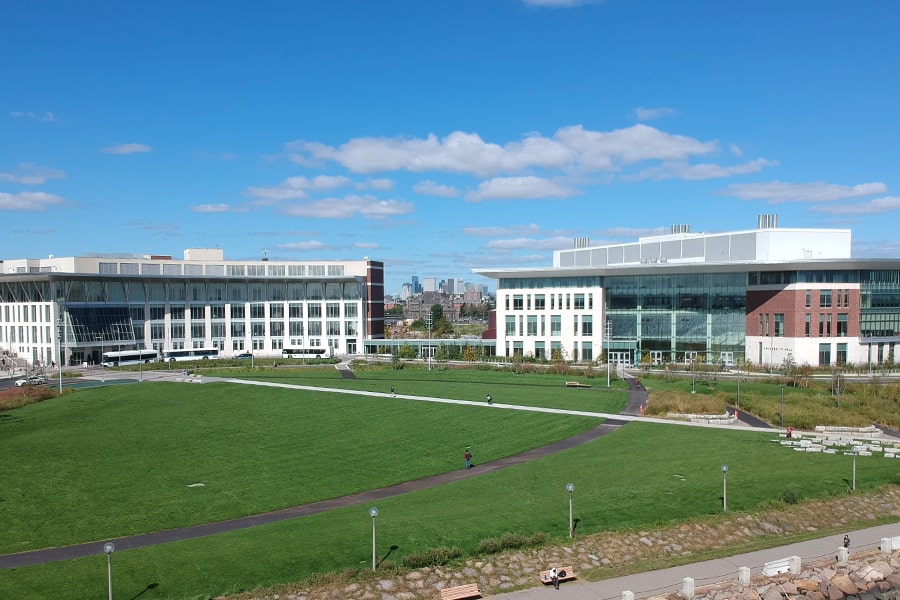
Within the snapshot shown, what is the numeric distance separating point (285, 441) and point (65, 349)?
54779mm

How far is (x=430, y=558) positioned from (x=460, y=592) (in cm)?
194

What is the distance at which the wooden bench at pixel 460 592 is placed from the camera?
20.0 meters

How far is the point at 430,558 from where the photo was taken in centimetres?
2186

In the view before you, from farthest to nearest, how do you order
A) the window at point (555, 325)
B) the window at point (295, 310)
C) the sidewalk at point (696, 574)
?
the window at point (295, 310), the window at point (555, 325), the sidewalk at point (696, 574)

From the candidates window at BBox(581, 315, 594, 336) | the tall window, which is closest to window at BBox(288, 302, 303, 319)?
window at BBox(581, 315, 594, 336)

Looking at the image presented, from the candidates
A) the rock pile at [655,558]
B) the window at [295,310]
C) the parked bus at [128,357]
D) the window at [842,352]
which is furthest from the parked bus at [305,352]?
the rock pile at [655,558]

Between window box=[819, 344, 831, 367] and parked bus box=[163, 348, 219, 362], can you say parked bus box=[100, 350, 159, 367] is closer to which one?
parked bus box=[163, 348, 219, 362]

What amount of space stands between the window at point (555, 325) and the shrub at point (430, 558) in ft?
217

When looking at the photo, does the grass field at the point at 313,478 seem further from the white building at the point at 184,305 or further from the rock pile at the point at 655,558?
the white building at the point at 184,305

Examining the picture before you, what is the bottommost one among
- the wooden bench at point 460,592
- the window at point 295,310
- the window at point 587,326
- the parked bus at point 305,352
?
the wooden bench at point 460,592

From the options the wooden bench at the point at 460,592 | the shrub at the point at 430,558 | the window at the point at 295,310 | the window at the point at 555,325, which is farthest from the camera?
the window at the point at 295,310

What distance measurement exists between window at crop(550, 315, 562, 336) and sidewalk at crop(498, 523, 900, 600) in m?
61.6

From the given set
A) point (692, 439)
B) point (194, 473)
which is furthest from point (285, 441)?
point (692, 439)

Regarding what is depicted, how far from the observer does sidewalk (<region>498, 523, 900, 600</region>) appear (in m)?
20.4
